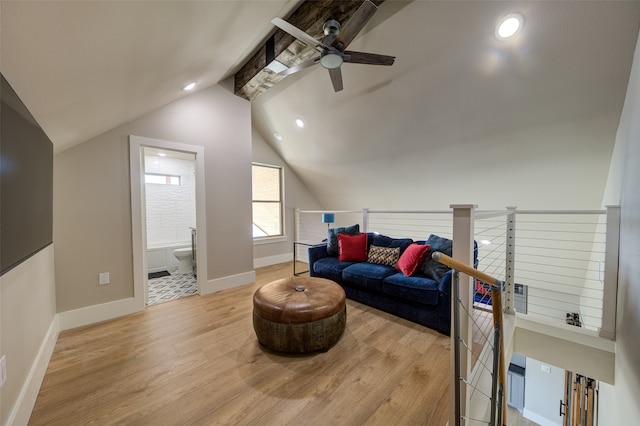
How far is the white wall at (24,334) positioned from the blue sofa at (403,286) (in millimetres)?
2742

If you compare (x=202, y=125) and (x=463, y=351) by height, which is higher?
(x=202, y=125)

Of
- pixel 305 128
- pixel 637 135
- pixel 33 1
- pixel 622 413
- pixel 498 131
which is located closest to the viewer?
pixel 33 1

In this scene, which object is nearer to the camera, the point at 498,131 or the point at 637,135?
the point at 637,135

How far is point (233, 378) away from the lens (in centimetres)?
181

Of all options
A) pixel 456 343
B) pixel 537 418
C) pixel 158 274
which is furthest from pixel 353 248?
pixel 537 418

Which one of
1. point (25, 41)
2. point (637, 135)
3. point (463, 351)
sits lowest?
point (463, 351)

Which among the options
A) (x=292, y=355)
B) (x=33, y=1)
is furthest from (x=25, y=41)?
(x=292, y=355)

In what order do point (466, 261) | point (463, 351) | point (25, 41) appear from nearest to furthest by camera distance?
1. point (25, 41)
2. point (466, 261)
3. point (463, 351)

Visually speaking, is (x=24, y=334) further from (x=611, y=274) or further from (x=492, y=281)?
(x=611, y=274)

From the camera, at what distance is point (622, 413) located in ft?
5.58

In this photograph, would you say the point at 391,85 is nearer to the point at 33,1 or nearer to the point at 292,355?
the point at 33,1

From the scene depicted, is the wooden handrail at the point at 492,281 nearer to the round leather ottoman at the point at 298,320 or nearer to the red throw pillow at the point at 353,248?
the round leather ottoman at the point at 298,320

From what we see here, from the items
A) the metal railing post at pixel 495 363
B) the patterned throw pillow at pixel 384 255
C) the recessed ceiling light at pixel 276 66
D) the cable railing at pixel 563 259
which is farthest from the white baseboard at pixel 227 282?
the cable railing at pixel 563 259

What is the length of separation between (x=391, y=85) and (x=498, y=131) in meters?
1.38
